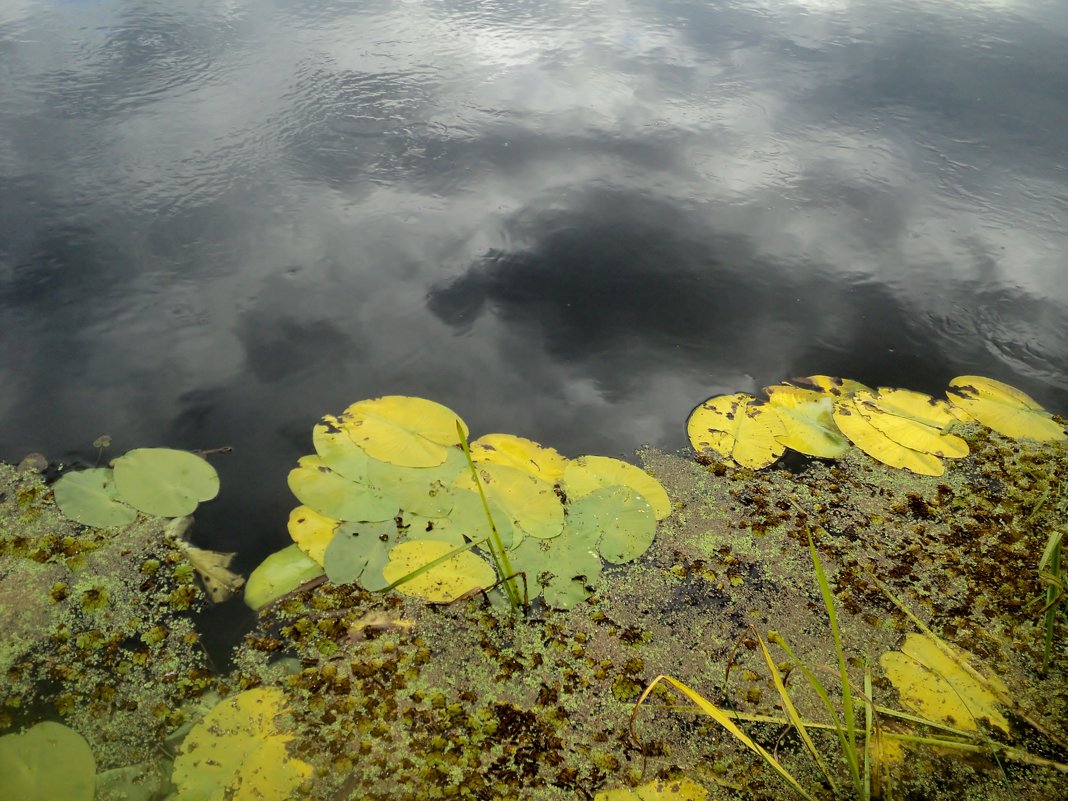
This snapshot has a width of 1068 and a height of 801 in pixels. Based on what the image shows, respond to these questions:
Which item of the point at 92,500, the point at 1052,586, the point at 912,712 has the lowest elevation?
the point at 912,712

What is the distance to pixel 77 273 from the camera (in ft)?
9.42

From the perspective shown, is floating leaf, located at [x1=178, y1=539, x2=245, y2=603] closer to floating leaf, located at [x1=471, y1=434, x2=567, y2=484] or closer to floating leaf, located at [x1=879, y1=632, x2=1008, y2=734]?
floating leaf, located at [x1=471, y1=434, x2=567, y2=484]

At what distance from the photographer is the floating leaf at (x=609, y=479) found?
83.4 inches

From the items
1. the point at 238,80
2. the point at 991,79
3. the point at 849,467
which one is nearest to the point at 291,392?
the point at 849,467

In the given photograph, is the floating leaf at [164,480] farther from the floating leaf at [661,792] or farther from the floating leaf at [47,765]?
the floating leaf at [661,792]

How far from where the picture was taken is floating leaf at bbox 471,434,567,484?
218 centimetres

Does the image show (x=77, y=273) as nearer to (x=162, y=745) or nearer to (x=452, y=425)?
(x=452, y=425)

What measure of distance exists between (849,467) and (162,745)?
2.24m

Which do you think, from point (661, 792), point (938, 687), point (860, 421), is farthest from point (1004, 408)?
point (661, 792)

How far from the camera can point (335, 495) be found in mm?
2064

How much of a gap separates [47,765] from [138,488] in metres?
0.83

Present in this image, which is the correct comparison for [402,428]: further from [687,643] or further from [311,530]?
[687,643]

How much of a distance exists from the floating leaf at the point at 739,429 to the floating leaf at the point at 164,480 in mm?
1709

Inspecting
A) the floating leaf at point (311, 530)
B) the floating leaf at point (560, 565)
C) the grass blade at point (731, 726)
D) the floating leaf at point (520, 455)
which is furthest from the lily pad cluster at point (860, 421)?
the floating leaf at point (311, 530)
